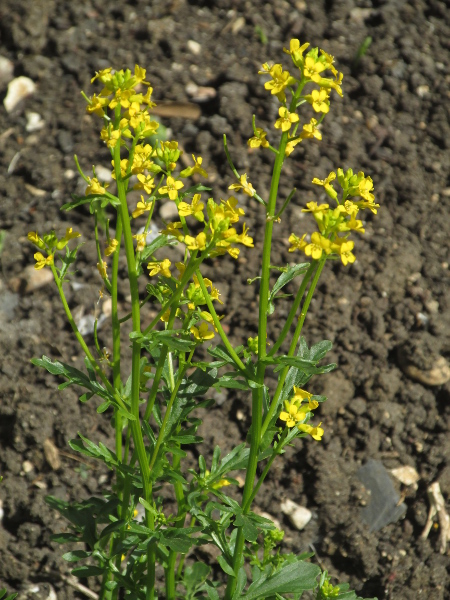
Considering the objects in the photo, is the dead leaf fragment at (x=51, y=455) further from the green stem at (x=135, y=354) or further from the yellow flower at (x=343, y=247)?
the yellow flower at (x=343, y=247)

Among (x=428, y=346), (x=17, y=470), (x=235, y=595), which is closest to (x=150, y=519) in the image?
(x=235, y=595)

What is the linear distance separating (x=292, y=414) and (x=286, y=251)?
206cm

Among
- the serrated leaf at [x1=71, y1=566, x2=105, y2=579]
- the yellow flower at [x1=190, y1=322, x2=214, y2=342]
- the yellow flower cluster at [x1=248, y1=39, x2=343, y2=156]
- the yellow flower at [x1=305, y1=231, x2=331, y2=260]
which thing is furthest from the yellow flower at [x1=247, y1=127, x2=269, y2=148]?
the serrated leaf at [x1=71, y1=566, x2=105, y2=579]

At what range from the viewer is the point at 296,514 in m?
3.36

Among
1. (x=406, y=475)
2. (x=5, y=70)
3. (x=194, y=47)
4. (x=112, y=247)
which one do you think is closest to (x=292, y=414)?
(x=112, y=247)

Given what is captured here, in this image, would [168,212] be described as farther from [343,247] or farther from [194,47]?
[343,247]

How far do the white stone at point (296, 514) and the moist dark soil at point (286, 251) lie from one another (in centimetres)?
3

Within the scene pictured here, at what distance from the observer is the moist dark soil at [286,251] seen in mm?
3350

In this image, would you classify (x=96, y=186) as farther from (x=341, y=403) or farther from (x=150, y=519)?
(x=341, y=403)

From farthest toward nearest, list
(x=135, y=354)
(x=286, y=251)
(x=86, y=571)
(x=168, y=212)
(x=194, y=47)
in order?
(x=194, y=47) < (x=168, y=212) < (x=286, y=251) < (x=86, y=571) < (x=135, y=354)

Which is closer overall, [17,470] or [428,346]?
[17,470]

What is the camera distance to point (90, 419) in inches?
139

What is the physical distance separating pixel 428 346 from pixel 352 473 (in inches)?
33.0

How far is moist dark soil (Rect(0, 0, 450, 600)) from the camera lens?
11.0ft
